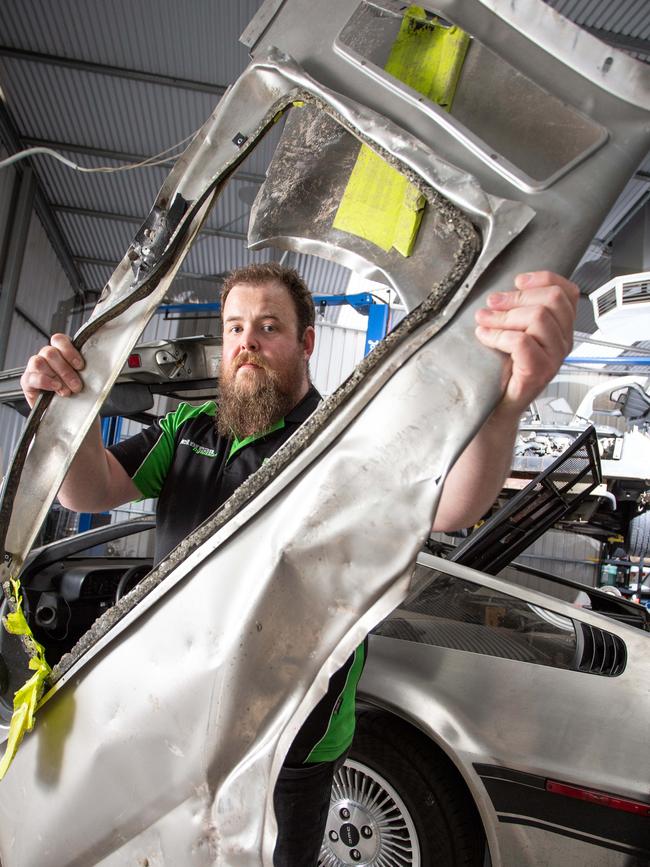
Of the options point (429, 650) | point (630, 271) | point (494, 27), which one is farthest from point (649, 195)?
point (494, 27)

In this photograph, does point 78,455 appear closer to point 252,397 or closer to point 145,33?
point 252,397

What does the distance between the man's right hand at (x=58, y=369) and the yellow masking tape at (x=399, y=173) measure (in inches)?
20.1

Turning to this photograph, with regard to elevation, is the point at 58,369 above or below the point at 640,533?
below

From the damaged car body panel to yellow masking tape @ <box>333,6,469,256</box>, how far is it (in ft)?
0.08

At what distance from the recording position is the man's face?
4.91ft

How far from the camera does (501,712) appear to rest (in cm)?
186

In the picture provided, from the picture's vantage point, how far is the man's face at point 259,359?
150cm

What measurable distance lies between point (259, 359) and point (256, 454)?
0.82 ft

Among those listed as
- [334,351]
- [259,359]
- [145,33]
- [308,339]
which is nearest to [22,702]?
[259,359]

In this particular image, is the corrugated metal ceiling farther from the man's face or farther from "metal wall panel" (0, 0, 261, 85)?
the man's face

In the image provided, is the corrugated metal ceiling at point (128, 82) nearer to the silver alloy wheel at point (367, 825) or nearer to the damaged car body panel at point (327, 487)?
the silver alloy wheel at point (367, 825)

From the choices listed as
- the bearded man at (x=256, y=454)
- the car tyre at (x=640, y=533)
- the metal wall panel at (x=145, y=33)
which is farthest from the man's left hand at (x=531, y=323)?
the car tyre at (x=640, y=533)

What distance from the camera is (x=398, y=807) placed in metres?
1.94

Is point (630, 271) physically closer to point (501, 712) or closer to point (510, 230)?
point (501, 712)
